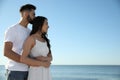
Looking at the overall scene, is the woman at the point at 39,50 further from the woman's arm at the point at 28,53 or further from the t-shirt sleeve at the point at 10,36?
the t-shirt sleeve at the point at 10,36

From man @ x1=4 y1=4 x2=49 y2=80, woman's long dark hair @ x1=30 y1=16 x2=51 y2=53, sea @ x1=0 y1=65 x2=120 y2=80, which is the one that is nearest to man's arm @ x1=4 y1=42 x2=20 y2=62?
man @ x1=4 y1=4 x2=49 y2=80

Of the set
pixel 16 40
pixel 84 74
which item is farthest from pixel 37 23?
pixel 84 74

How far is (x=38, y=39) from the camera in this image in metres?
2.82

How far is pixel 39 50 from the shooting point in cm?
282

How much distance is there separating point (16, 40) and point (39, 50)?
194 mm

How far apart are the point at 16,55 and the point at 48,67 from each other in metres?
0.29

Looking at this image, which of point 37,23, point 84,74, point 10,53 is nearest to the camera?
point 10,53

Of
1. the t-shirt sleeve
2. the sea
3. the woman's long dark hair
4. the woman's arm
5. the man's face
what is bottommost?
the woman's arm

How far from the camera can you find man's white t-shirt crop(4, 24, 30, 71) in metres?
2.77

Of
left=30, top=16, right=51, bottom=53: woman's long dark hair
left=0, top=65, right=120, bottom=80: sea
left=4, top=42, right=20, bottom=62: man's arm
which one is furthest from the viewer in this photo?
left=0, top=65, right=120, bottom=80: sea

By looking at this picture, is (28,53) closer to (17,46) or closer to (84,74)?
(17,46)

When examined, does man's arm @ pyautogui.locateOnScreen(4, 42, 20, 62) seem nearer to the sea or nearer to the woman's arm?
the woman's arm

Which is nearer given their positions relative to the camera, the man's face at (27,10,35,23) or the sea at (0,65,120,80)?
the man's face at (27,10,35,23)

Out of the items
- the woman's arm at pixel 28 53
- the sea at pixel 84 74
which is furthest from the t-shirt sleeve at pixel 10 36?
the sea at pixel 84 74
